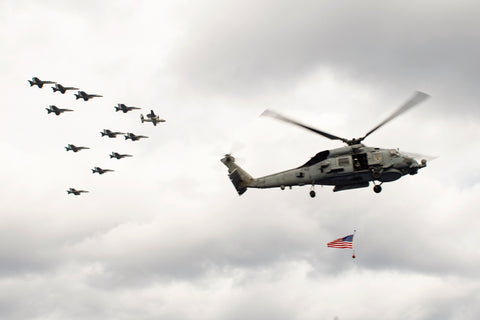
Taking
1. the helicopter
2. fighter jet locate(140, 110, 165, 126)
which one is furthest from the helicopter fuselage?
fighter jet locate(140, 110, 165, 126)

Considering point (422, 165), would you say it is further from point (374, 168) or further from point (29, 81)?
point (29, 81)

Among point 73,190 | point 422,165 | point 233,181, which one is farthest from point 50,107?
point 422,165

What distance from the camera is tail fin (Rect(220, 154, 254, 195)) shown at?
229 ft

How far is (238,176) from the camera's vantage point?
70.6 metres

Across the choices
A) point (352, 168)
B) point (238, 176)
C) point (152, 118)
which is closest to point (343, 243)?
point (238, 176)

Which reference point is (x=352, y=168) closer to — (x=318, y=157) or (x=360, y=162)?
(x=360, y=162)

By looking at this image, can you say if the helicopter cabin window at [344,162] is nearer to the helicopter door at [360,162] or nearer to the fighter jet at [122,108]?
the helicopter door at [360,162]

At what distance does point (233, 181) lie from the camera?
70.9m

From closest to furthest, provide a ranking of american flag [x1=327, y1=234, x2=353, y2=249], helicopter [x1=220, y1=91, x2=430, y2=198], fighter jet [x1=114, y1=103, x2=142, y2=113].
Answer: helicopter [x1=220, y1=91, x2=430, y2=198]
american flag [x1=327, y1=234, x2=353, y2=249]
fighter jet [x1=114, y1=103, x2=142, y2=113]

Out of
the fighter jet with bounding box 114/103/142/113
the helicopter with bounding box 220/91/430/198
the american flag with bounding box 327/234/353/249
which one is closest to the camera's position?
the helicopter with bounding box 220/91/430/198

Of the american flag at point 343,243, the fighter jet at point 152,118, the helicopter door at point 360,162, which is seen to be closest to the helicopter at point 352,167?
the helicopter door at point 360,162

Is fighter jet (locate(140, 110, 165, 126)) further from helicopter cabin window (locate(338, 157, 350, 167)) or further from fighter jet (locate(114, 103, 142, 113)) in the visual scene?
helicopter cabin window (locate(338, 157, 350, 167))

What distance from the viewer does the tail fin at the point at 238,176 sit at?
69875 mm

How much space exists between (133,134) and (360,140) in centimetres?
4489
